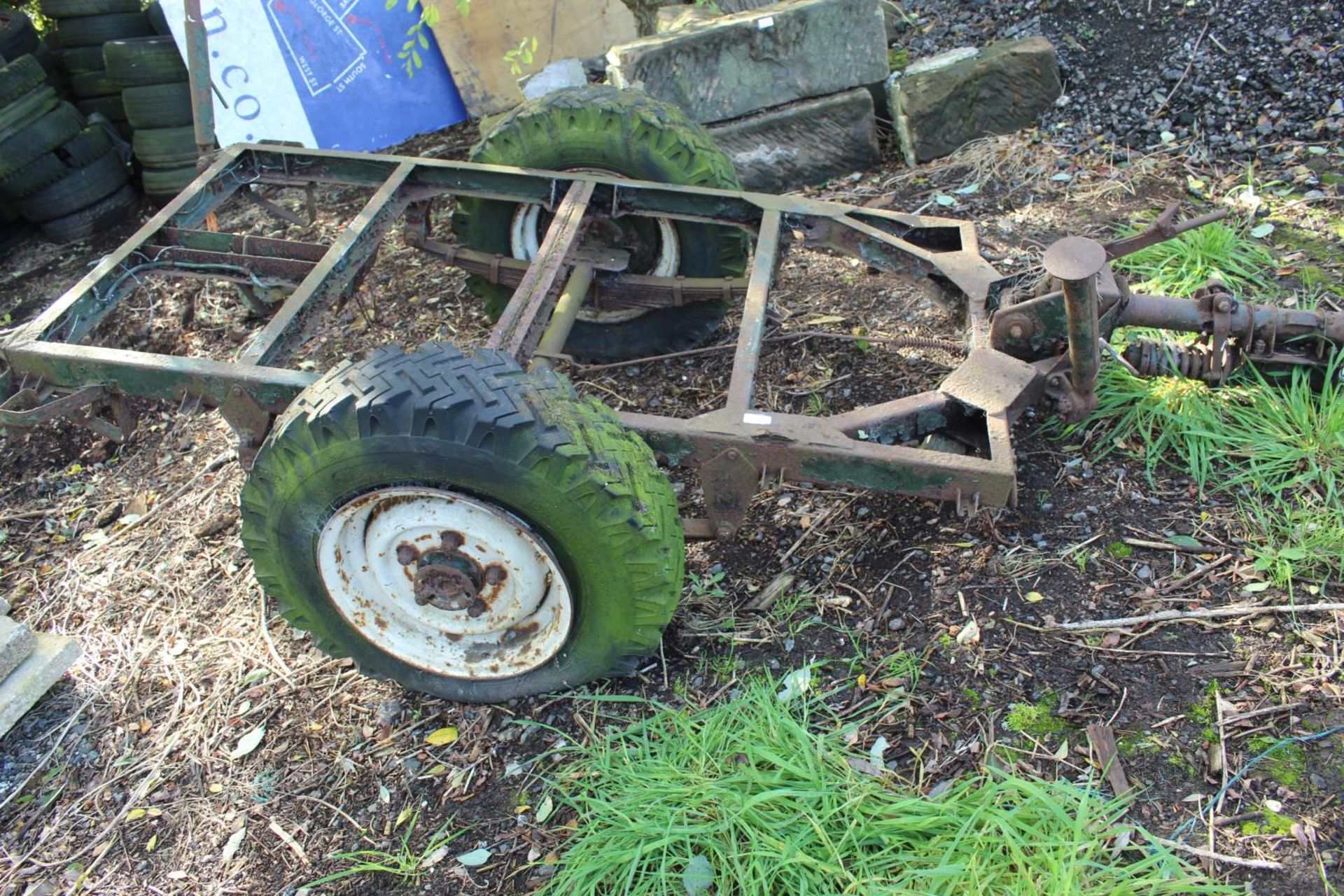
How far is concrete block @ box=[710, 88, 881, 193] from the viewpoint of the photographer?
18.3 feet

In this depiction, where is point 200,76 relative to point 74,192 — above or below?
above

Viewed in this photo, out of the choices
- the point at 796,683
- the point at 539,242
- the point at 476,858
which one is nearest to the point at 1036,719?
the point at 796,683

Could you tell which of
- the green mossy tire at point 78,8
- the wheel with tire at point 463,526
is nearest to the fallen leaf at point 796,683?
the wheel with tire at point 463,526

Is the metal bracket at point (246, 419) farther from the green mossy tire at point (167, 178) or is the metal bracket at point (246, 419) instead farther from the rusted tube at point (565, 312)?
the green mossy tire at point (167, 178)

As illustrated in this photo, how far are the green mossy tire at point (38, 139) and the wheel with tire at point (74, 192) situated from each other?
0.65 feet

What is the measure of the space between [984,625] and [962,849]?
82cm

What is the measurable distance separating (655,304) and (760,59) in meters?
1.98

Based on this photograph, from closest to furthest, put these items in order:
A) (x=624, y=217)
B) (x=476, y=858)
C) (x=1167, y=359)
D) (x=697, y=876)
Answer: (x=697, y=876) < (x=476, y=858) < (x=1167, y=359) < (x=624, y=217)

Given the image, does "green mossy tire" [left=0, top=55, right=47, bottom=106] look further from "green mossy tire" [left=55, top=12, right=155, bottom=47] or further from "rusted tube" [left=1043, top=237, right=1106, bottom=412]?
"rusted tube" [left=1043, top=237, right=1106, bottom=412]

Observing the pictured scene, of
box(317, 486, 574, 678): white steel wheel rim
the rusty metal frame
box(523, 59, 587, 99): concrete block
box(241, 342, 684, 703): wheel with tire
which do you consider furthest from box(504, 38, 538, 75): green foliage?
box(317, 486, 574, 678): white steel wheel rim

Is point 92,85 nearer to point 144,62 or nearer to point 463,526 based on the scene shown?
point 144,62

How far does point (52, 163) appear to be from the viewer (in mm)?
6320

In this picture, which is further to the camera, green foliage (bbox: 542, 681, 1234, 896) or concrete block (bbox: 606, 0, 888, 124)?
concrete block (bbox: 606, 0, 888, 124)

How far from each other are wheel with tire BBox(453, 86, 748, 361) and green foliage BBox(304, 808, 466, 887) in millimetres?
2332
